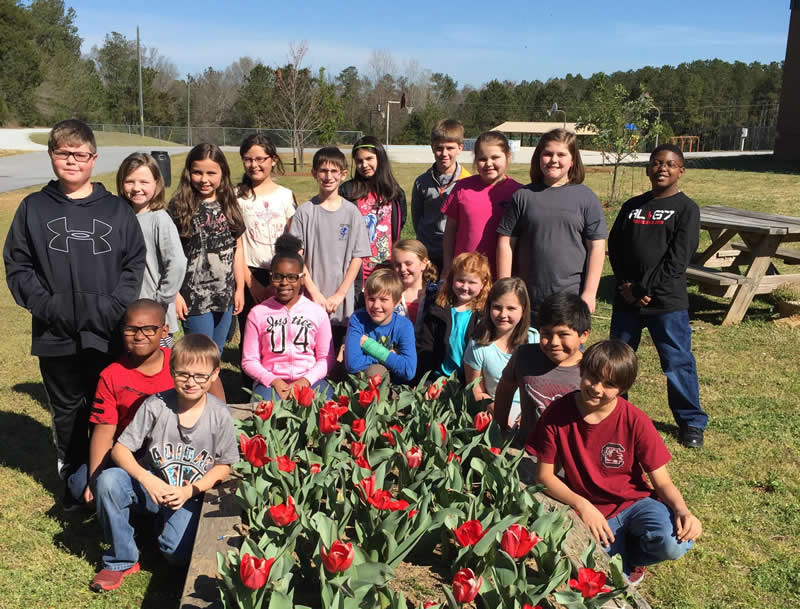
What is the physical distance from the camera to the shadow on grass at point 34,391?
16.9 ft

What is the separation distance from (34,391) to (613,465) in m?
4.40

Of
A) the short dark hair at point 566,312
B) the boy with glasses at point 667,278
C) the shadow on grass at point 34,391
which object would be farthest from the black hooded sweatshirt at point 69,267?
the boy with glasses at point 667,278

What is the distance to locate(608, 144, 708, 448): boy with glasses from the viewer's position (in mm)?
4398

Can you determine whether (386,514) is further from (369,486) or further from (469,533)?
(469,533)

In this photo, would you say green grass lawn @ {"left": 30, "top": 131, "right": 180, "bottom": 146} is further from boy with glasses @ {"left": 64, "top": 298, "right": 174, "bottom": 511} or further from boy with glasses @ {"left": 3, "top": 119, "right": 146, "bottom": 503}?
boy with glasses @ {"left": 64, "top": 298, "right": 174, "bottom": 511}

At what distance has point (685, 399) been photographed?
445 centimetres

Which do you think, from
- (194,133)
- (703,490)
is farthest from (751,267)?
(194,133)

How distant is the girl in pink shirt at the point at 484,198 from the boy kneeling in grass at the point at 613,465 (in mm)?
1623

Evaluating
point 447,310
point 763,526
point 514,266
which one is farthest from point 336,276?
point 763,526

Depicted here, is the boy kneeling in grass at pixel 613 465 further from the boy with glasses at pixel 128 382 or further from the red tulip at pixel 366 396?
the boy with glasses at pixel 128 382

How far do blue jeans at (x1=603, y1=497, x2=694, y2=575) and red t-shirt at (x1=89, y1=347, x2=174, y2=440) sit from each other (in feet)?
6.92

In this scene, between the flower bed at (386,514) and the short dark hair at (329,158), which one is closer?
the flower bed at (386,514)

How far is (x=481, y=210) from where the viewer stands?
170 inches

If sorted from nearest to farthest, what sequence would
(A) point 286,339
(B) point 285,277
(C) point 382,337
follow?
(B) point 285,277
(A) point 286,339
(C) point 382,337
